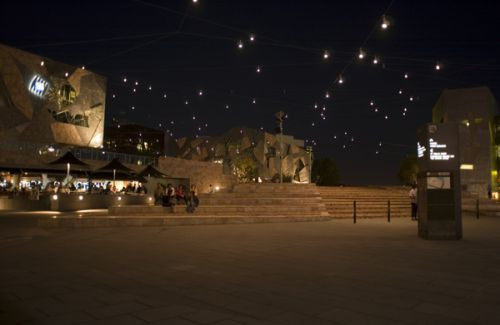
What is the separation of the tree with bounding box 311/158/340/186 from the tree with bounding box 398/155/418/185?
60.2 feet

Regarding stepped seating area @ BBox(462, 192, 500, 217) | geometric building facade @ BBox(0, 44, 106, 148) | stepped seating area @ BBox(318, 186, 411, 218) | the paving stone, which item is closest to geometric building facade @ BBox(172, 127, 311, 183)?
geometric building facade @ BBox(0, 44, 106, 148)

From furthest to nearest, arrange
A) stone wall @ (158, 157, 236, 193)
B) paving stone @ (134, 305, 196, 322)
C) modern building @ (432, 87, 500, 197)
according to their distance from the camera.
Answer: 1. modern building @ (432, 87, 500, 197)
2. stone wall @ (158, 157, 236, 193)
3. paving stone @ (134, 305, 196, 322)

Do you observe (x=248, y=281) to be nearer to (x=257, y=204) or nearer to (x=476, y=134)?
(x=257, y=204)

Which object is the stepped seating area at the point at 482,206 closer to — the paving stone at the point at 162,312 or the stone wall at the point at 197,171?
the stone wall at the point at 197,171

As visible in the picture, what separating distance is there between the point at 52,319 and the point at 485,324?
154 inches

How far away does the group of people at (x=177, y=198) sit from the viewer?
1595 centimetres

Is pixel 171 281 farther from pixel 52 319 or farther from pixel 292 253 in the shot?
pixel 292 253

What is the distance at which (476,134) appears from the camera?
4897 cm

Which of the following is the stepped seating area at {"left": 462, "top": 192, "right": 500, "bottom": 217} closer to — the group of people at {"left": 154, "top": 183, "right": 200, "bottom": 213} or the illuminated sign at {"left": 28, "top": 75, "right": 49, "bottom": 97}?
the group of people at {"left": 154, "top": 183, "right": 200, "bottom": 213}

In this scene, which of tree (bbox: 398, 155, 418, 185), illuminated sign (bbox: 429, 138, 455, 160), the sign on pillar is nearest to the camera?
the sign on pillar

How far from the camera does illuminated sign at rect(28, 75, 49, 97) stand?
35106 millimetres

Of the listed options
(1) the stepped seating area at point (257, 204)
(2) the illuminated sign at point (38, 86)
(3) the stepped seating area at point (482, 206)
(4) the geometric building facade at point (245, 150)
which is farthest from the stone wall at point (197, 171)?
(4) the geometric building facade at point (245, 150)

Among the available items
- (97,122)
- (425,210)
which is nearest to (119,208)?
(425,210)

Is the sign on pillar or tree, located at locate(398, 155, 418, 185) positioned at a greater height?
tree, located at locate(398, 155, 418, 185)
